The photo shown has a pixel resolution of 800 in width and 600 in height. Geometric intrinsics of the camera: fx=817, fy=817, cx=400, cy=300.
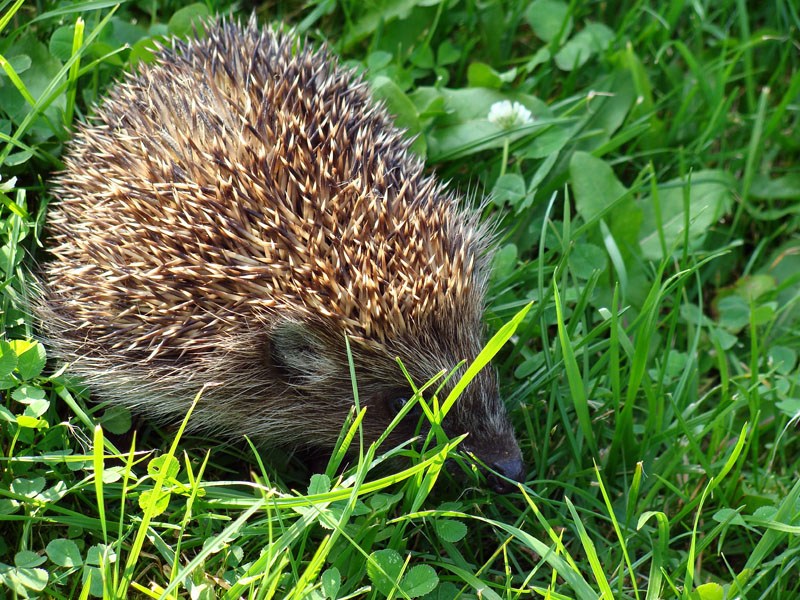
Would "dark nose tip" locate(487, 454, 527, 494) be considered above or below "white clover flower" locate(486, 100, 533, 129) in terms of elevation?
below

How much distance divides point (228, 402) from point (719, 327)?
2467 millimetres

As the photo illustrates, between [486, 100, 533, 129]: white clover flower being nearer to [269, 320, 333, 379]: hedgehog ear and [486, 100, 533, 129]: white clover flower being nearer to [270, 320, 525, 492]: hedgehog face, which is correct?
[270, 320, 525, 492]: hedgehog face

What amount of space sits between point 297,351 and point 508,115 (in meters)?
1.73

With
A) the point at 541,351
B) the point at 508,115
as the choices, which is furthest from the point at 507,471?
the point at 508,115

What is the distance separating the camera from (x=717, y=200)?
4258mm

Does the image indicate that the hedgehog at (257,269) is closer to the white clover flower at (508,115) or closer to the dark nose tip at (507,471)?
the dark nose tip at (507,471)

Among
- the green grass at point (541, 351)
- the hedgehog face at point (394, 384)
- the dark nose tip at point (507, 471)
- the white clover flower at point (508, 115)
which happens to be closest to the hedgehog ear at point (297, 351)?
the hedgehog face at point (394, 384)

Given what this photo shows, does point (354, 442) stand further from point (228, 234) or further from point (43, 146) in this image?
point (43, 146)

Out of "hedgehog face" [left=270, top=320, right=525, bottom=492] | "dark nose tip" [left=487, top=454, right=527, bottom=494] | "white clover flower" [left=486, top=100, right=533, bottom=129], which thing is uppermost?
"white clover flower" [left=486, top=100, right=533, bottom=129]

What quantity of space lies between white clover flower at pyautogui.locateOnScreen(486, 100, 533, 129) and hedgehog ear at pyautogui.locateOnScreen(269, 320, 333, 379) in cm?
168

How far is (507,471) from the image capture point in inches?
116

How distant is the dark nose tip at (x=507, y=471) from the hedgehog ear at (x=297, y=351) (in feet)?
2.39

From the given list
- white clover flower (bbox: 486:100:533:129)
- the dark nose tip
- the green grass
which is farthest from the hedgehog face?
white clover flower (bbox: 486:100:533:129)

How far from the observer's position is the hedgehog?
295 centimetres
